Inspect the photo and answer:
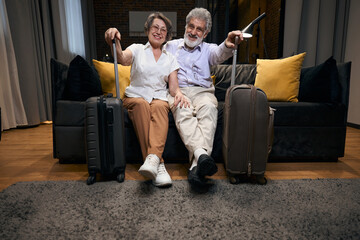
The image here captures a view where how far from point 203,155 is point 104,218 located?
0.50m

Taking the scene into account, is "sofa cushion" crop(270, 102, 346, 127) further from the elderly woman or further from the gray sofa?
the elderly woman

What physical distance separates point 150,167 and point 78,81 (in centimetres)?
83

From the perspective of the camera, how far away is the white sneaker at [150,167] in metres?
1.05

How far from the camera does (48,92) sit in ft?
10.1

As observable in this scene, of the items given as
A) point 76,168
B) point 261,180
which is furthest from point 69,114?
point 261,180

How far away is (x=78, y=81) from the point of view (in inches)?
57.9

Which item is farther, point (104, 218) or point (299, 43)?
point (299, 43)

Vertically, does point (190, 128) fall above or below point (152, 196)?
above

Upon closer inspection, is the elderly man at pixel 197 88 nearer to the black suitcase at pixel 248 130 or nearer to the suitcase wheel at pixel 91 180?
the black suitcase at pixel 248 130

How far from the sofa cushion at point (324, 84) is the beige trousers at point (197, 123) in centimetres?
76

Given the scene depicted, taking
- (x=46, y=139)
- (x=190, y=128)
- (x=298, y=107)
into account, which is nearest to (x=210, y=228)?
(x=190, y=128)

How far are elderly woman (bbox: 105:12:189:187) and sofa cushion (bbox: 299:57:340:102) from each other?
0.96 metres

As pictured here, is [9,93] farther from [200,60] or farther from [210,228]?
[210,228]

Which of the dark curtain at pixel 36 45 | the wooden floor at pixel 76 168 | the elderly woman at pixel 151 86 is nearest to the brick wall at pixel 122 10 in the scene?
the dark curtain at pixel 36 45
